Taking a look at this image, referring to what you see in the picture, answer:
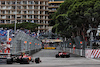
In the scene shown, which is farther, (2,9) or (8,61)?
(2,9)

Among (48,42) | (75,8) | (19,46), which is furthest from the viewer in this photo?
→ (48,42)

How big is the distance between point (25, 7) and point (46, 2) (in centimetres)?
1165

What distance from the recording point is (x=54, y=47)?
344 ft

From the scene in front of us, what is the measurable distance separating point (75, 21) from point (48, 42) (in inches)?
2882

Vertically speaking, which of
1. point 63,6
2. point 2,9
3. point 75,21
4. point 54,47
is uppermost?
point 2,9

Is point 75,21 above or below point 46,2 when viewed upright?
below

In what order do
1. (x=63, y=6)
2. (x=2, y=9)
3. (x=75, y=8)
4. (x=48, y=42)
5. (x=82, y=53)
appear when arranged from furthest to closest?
1. (x=2, y=9)
2. (x=48, y=42)
3. (x=63, y=6)
4. (x=75, y=8)
5. (x=82, y=53)

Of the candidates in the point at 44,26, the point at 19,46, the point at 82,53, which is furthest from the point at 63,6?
the point at 44,26

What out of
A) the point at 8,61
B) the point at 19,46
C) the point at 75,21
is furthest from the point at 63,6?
the point at 8,61

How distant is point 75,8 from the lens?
41.8 metres

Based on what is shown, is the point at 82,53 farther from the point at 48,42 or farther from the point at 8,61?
the point at 48,42

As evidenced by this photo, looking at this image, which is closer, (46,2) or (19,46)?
(19,46)

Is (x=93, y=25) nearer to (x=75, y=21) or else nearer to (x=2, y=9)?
(x=75, y=21)

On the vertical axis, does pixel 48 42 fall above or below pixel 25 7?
below
